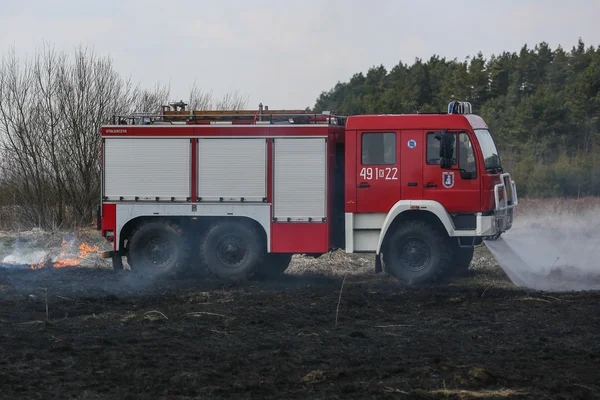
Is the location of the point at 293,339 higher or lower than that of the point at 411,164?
lower

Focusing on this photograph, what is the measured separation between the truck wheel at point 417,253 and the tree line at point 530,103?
21.6 m

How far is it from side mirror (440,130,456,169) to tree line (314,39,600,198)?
21555 millimetres

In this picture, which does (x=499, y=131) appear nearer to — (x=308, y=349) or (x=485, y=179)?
(x=485, y=179)

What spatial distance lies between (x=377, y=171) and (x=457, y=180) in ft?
4.63

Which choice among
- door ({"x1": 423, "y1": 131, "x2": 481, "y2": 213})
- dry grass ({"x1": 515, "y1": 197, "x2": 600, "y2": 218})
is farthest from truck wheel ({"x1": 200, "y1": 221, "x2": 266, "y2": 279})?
dry grass ({"x1": 515, "y1": 197, "x2": 600, "y2": 218})

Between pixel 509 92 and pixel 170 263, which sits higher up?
pixel 509 92

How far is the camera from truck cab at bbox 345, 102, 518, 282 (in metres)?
15.4

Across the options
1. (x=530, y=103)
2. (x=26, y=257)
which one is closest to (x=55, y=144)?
(x=26, y=257)

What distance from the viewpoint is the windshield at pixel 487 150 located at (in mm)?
15625

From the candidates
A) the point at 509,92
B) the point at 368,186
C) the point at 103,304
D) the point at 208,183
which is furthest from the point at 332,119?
the point at 509,92

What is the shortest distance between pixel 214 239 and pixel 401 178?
3654 millimetres

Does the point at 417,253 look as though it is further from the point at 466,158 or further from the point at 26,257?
the point at 26,257

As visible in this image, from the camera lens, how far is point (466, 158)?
15508 mm

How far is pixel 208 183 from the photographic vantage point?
16266mm
